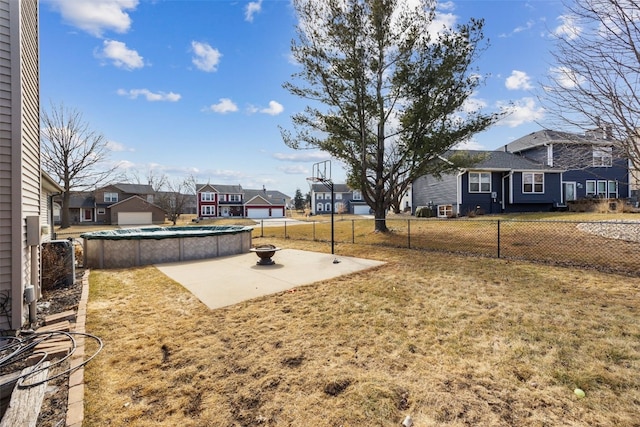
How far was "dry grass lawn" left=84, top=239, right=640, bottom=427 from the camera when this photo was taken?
2344 millimetres

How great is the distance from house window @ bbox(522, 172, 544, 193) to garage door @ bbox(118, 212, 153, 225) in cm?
4384

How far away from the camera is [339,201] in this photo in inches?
2181

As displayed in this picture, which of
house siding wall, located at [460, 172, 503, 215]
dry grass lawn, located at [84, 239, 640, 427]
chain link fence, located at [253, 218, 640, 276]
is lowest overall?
dry grass lawn, located at [84, 239, 640, 427]

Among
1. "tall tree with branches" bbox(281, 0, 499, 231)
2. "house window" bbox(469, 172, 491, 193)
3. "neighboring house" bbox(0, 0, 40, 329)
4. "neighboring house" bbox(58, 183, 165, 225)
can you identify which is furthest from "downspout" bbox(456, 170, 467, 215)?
"neighboring house" bbox(58, 183, 165, 225)

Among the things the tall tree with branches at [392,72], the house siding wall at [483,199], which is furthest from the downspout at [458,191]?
the tall tree with branches at [392,72]

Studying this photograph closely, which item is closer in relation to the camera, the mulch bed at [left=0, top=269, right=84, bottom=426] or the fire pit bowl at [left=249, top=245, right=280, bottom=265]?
the mulch bed at [left=0, top=269, right=84, bottom=426]

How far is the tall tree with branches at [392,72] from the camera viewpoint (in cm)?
1195

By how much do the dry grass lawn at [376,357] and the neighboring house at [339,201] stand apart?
4788 centimetres

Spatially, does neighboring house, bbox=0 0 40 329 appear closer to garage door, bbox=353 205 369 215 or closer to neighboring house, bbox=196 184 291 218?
neighboring house, bbox=196 184 291 218

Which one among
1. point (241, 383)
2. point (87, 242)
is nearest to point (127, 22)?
point (87, 242)

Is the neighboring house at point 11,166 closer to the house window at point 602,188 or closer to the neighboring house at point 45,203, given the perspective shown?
the neighboring house at point 45,203

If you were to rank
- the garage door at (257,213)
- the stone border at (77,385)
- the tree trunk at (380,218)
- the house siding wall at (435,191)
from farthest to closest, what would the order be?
the garage door at (257,213)
the house siding wall at (435,191)
the tree trunk at (380,218)
the stone border at (77,385)

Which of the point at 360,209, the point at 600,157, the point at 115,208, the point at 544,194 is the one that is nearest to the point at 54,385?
the point at 600,157

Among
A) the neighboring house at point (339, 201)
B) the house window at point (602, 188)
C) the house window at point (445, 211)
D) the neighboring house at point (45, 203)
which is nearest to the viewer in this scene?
the neighboring house at point (45, 203)
